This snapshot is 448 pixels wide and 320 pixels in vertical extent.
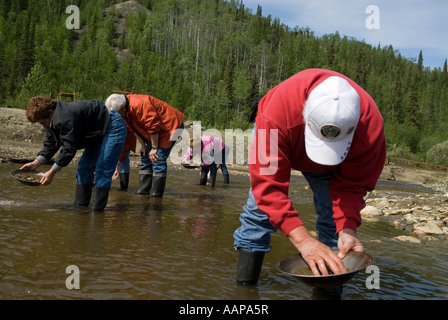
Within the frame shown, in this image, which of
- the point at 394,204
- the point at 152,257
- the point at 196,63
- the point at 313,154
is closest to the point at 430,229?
the point at 394,204

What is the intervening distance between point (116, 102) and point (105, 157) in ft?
4.20

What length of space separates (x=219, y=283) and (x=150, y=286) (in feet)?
1.60

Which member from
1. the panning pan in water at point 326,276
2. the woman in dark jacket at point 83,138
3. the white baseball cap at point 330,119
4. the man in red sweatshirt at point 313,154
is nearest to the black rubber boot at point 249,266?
the man in red sweatshirt at point 313,154

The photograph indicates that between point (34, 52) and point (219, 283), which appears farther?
point (34, 52)

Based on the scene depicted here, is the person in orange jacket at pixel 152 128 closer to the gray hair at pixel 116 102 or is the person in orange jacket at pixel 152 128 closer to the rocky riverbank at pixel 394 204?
the gray hair at pixel 116 102

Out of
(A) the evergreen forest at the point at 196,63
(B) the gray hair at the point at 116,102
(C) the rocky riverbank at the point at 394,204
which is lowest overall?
(C) the rocky riverbank at the point at 394,204

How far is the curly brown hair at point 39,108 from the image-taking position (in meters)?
4.10

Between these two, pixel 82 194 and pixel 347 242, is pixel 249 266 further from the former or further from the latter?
pixel 82 194

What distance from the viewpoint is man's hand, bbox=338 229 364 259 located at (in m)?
2.34

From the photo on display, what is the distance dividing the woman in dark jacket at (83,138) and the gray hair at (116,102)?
81 cm

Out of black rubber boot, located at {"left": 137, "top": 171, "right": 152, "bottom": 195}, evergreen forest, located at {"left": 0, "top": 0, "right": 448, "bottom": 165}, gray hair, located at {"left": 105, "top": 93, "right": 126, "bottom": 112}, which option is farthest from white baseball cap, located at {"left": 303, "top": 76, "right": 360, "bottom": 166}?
evergreen forest, located at {"left": 0, "top": 0, "right": 448, "bottom": 165}
